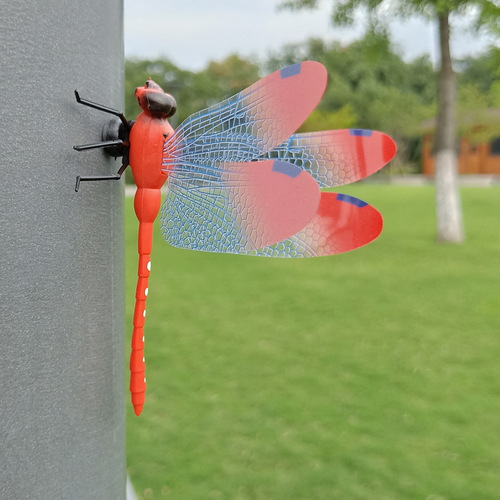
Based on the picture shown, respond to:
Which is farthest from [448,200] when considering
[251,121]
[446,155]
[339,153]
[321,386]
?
[251,121]

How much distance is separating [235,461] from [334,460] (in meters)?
0.44

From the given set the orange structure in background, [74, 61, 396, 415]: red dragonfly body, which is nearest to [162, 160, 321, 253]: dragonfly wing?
[74, 61, 396, 415]: red dragonfly body

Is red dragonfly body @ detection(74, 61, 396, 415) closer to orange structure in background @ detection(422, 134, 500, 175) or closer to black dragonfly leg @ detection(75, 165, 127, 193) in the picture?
black dragonfly leg @ detection(75, 165, 127, 193)

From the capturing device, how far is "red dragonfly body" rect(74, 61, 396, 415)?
1122 millimetres

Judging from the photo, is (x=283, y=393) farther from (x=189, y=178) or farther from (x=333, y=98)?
(x=333, y=98)

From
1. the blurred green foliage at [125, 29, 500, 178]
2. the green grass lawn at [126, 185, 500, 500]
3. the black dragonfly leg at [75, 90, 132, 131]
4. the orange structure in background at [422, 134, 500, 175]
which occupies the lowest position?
the green grass lawn at [126, 185, 500, 500]

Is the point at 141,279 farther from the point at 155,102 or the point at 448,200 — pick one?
the point at 448,200

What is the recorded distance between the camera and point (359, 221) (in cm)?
123

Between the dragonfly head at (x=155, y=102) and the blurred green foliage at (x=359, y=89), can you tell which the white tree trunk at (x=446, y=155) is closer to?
the dragonfly head at (x=155, y=102)

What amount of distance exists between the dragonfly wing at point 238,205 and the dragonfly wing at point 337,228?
0.29 ft

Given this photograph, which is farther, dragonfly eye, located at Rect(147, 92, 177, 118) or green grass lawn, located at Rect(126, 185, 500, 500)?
green grass lawn, located at Rect(126, 185, 500, 500)

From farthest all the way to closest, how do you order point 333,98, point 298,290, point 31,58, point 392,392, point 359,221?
1. point 333,98
2. point 298,290
3. point 392,392
4. point 359,221
5. point 31,58

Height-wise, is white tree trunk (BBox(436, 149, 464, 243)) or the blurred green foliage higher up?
the blurred green foliage

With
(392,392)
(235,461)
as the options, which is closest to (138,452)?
(235,461)
